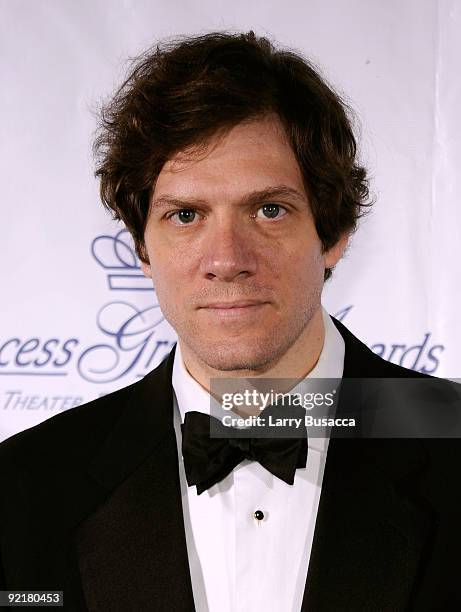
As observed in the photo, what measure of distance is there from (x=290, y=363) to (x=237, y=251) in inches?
11.8

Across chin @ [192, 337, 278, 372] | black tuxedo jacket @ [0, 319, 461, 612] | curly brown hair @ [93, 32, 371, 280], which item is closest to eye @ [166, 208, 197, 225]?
curly brown hair @ [93, 32, 371, 280]

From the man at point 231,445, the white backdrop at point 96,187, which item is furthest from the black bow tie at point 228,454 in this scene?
the white backdrop at point 96,187

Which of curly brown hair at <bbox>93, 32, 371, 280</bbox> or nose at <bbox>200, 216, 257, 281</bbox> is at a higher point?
curly brown hair at <bbox>93, 32, 371, 280</bbox>

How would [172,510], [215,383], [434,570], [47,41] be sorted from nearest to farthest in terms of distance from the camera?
[434,570] < [172,510] < [215,383] < [47,41]

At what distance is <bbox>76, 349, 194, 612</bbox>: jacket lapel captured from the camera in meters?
1.78

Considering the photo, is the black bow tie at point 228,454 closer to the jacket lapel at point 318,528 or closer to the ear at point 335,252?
the jacket lapel at point 318,528

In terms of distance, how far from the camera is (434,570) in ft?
5.64

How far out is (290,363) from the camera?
196 cm

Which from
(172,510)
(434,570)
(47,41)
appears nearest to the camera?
(434,570)

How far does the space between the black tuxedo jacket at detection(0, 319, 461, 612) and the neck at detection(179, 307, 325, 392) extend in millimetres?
75

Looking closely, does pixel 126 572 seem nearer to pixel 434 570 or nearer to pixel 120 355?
pixel 434 570

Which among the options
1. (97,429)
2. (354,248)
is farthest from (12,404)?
(354,248)

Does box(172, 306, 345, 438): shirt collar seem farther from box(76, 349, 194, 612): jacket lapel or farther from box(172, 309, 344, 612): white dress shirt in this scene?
box(172, 309, 344, 612): white dress shirt

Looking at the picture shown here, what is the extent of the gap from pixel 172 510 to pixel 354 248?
40.0 inches
